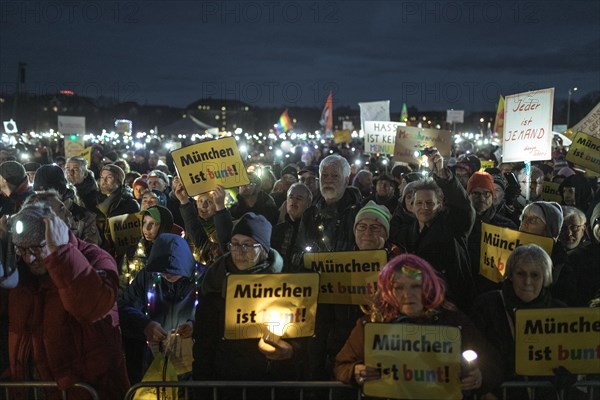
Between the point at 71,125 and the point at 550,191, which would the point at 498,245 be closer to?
the point at 550,191

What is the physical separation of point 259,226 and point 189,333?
2.92 ft

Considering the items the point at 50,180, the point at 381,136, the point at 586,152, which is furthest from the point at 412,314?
Answer: the point at 381,136

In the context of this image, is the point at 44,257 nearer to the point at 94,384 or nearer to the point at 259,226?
the point at 94,384

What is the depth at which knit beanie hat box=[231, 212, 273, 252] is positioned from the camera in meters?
4.06

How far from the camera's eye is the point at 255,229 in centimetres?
408

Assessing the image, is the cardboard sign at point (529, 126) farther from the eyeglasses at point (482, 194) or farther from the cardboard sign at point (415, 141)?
the eyeglasses at point (482, 194)

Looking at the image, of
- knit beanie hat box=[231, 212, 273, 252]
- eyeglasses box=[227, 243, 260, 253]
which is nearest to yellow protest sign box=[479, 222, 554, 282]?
knit beanie hat box=[231, 212, 273, 252]

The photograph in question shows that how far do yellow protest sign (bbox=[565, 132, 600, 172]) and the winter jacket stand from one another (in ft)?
24.9

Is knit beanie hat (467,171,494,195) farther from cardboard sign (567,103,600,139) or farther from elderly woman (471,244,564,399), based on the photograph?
cardboard sign (567,103,600,139)

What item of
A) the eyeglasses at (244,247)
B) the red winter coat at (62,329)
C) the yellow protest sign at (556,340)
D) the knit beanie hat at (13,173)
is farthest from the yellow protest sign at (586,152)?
the red winter coat at (62,329)

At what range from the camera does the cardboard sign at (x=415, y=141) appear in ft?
35.8

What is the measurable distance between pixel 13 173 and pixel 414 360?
507 centimetres

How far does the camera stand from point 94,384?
3553 mm

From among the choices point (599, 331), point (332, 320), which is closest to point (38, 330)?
point (332, 320)
